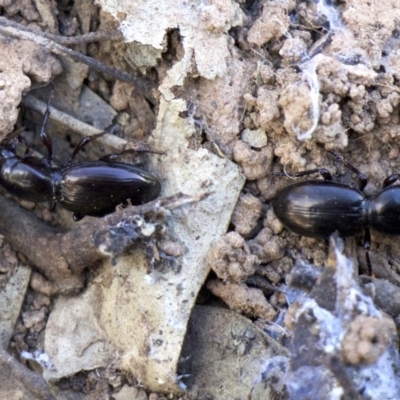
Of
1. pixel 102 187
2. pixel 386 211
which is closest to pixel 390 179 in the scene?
pixel 386 211

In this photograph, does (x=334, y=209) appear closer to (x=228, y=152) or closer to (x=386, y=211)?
(x=386, y=211)

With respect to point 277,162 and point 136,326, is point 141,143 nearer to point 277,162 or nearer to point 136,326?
point 277,162

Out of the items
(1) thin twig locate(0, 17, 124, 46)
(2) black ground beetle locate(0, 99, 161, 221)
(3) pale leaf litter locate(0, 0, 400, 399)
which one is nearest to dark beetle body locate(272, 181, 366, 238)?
(3) pale leaf litter locate(0, 0, 400, 399)

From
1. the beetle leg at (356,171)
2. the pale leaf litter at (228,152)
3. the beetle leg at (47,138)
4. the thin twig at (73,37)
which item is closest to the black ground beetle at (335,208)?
the beetle leg at (356,171)

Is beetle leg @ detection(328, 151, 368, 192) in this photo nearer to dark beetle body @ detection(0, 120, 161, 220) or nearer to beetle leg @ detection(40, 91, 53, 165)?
dark beetle body @ detection(0, 120, 161, 220)

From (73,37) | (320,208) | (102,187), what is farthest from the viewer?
(102,187)
